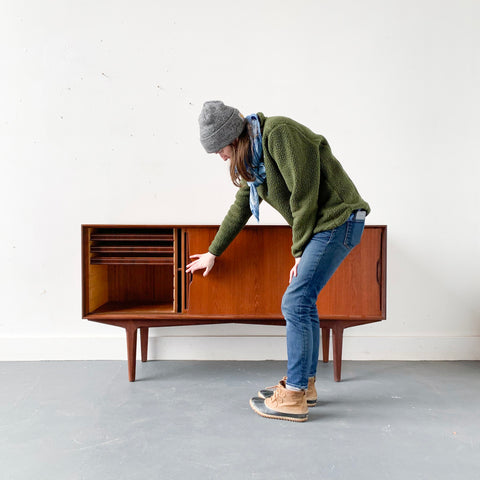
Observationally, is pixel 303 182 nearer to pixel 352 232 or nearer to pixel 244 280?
pixel 352 232

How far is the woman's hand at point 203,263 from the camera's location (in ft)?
6.02

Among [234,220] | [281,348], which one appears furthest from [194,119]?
[281,348]

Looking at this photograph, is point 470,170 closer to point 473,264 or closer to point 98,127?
point 473,264

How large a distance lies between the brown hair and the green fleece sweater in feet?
0.23

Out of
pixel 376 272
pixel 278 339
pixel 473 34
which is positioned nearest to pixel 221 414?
pixel 278 339

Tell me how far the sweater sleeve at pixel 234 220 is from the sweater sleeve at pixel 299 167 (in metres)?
0.33

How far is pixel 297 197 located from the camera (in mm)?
1472

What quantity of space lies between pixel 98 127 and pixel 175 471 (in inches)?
72.2

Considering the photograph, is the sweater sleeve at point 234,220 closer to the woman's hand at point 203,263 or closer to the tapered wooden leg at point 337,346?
the woman's hand at point 203,263

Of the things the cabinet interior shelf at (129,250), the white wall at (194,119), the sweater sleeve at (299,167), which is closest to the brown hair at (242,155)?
the sweater sleeve at (299,167)

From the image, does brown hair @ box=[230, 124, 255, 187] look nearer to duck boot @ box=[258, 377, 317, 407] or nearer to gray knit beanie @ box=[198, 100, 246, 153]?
gray knit beanie @ box=[198, 100, 246, 153]

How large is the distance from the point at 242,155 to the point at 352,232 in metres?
0.52

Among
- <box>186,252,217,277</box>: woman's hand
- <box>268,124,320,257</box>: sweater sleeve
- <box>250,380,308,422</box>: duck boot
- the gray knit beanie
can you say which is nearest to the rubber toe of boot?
<box>250,380,308,422</box>: duck boot

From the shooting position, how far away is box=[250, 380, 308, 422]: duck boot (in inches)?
61.8
